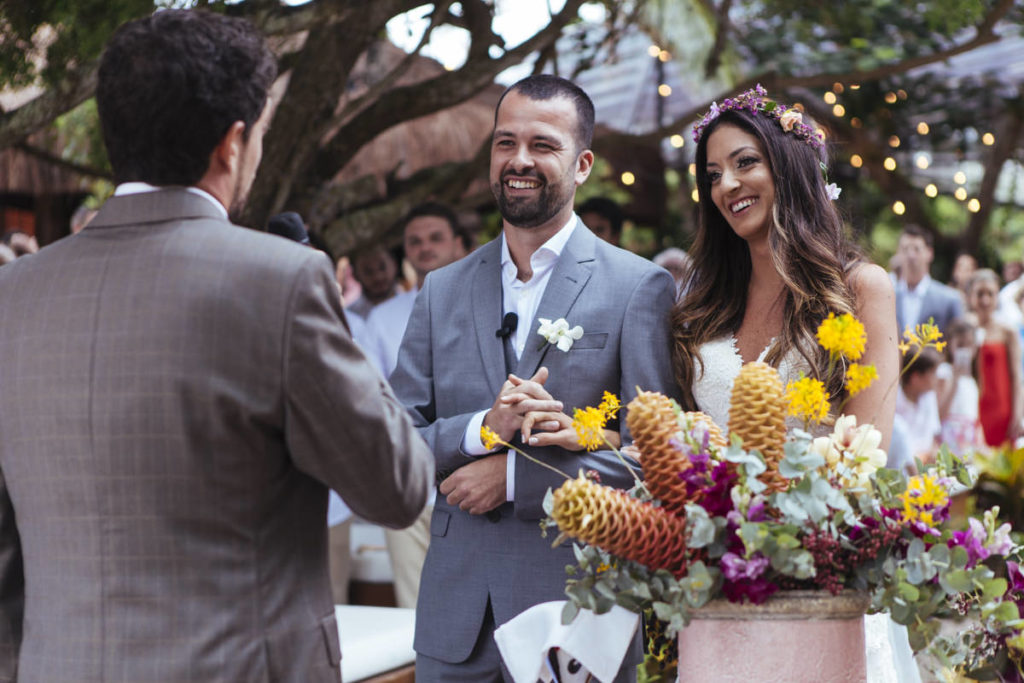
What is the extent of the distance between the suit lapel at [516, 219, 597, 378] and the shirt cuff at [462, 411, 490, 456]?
0.17m

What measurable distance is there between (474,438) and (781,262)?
886 mm

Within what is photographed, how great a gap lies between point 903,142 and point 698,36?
5456mm

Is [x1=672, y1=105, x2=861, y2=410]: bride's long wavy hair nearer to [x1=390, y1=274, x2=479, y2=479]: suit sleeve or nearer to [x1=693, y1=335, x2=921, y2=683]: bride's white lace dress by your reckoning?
[x1=693, y1=335, x2=921, y2=683]: bride's white lace dress

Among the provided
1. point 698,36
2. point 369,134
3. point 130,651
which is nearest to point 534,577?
point 130,651

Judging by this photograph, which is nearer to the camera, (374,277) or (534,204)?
(534,204)

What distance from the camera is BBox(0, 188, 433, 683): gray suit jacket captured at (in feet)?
5.70

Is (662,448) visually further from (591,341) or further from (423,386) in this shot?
(423,386)

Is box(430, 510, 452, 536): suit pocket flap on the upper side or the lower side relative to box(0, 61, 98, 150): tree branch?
lower

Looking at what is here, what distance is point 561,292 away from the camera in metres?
2.85

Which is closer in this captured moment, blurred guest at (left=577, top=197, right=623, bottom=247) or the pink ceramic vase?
the pink ceramic vase

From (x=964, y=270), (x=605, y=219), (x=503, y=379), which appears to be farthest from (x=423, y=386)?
(x=964, y=270)

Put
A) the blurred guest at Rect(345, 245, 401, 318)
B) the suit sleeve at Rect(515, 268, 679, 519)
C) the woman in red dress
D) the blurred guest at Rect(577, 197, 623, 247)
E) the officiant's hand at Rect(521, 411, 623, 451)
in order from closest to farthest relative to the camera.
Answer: the officiant's hand at Rect(521, 411, 623, 451)
the suit sleeve at Rect(515, 268, 679, 519)
the blurred guest at Rect(577, 197, 623, 247)
the blurred guest at Rect(345, 245, 401, 318)
the woman in red dress

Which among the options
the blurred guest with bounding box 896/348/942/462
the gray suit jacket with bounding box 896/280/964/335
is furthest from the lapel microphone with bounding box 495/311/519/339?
the gray suit jacket with bounding box 896/280/964/335

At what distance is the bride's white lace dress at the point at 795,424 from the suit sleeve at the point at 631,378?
96 mm
